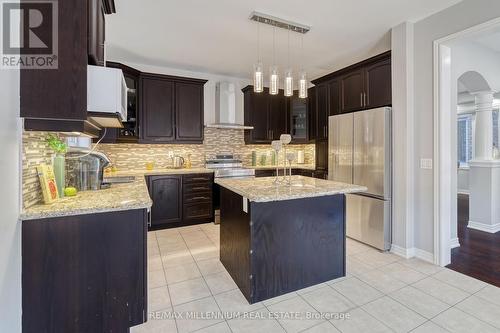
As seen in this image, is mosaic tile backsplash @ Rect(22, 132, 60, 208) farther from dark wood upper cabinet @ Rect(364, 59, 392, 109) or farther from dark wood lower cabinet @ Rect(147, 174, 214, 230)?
dark wood upper cabinet @ Rect(364, 59, 392, 109)

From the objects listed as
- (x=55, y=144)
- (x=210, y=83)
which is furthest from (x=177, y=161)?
(x=55, y=144)

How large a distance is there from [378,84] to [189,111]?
118 inches

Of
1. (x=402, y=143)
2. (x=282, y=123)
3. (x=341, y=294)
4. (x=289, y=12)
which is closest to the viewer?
(x=341, y=294)

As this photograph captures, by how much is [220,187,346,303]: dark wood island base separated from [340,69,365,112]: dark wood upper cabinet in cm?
179

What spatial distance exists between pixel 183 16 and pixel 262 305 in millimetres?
2991

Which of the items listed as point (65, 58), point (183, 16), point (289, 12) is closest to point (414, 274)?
point (289, 12)

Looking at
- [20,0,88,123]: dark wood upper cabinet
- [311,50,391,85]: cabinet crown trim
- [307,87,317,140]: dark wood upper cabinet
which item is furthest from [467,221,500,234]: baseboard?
[20,0,88,123]: dark wood upper cabinet

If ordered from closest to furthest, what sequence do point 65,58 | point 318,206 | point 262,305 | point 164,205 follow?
point 65,58 < point 262,305 < point 318,206 < point 164,205

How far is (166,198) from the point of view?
13.1ft

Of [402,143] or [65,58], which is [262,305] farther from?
[402,143]

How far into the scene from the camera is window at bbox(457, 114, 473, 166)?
22.5ft

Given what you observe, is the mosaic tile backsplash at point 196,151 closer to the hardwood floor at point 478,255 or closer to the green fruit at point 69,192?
the green fruit at point 69,192

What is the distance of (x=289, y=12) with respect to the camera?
266 centimetres

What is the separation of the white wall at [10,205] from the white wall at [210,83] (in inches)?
132
